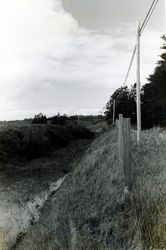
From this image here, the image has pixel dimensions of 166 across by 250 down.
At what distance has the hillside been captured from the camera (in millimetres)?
8992

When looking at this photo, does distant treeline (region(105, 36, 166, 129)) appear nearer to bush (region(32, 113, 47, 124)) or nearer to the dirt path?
bush (region(32, 113, 47, 124))

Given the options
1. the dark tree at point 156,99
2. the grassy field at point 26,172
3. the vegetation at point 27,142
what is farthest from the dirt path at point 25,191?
the dark tree at point 156,99

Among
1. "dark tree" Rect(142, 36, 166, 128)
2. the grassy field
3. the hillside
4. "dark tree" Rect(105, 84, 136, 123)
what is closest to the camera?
the hillside

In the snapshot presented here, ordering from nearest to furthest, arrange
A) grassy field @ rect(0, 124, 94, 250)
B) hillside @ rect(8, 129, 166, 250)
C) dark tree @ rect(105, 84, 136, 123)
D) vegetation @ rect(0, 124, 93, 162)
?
hillside @ rect(8, 129, 166, 250)
grassy field @ rect(0, 124, 94, 250)
vegetation @ rect(0, 124, 93, 162)
dark tree @ rect(105, 84, 136, 123)

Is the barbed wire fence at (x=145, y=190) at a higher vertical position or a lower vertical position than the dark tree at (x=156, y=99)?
lower

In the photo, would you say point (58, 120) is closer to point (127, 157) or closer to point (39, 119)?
point (39, 119)

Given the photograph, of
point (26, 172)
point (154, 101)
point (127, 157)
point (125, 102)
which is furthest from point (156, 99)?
point (127, 157)

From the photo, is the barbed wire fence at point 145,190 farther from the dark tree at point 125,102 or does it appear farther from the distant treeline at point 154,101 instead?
the dark tree at point 125,102

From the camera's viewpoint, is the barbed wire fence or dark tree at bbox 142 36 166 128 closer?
the barbed wire fence

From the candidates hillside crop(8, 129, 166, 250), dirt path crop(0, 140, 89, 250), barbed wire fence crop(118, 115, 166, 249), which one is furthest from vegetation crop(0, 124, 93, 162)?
barbed wire fence crop(118, 115, 166, 249)

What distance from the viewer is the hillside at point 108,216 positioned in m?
8.99

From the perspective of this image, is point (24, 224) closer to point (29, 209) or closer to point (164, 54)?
point (29, 209)

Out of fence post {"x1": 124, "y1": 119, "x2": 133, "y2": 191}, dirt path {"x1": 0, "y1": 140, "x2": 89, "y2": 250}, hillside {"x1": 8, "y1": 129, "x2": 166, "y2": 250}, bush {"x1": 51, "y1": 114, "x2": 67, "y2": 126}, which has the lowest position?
dirt path {"x1": 0, "y1": 140, "x2": 89, "y2": 250}

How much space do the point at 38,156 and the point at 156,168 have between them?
1954cm
